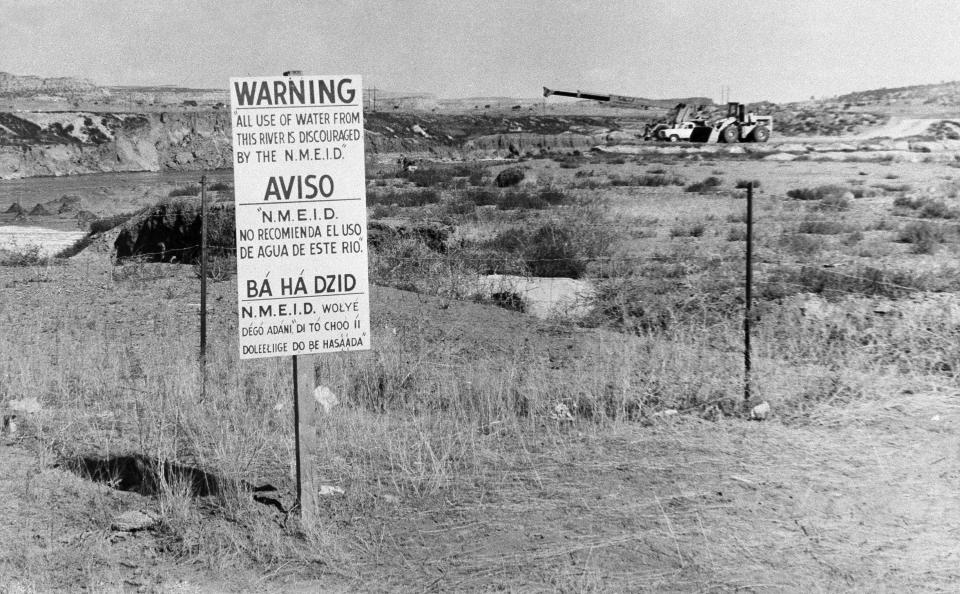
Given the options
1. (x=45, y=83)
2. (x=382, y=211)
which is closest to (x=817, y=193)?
(x=382, y=211)

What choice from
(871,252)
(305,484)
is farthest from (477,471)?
(871,252)

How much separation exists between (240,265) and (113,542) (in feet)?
5.39

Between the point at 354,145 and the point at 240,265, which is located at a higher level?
the point at 354,145

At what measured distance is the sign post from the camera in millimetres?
5312

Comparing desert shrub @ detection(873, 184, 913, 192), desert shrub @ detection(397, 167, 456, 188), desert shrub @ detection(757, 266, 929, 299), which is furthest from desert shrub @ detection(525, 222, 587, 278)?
desert shrub @ detection(397, 167, 456, 188)

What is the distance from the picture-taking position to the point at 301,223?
5.43 metres

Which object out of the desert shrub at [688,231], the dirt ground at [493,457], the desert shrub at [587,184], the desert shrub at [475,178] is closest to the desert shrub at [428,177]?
the desert shrub at [475,178]

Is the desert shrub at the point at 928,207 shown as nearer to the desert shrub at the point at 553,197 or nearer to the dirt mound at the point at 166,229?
the desert shrub at the point at 553,197

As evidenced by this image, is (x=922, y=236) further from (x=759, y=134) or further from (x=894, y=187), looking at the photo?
(x=759, y=134)

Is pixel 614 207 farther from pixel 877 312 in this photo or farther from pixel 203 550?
pixel 203 550

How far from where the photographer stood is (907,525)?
5.45 metres

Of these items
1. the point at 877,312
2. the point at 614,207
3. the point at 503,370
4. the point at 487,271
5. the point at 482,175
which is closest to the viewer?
the point at 503,370

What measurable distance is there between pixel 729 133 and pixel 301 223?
47981 mm

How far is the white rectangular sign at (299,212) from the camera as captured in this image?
5.31 metres
